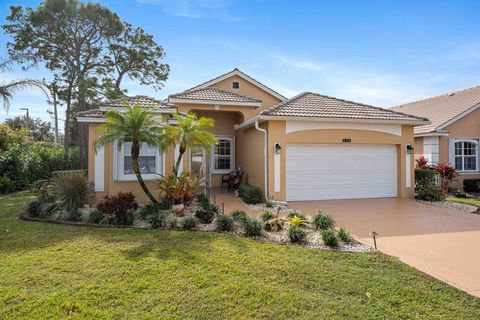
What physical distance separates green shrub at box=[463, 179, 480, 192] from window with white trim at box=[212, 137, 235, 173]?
1415 centimetres

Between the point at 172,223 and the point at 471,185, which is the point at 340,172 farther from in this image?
the point at 471,185

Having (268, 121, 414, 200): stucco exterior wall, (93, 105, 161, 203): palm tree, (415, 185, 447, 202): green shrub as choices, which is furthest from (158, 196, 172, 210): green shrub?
(415, 185, 447, 202): green shrub

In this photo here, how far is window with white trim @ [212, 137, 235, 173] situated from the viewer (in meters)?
17.6

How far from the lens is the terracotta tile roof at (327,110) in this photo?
12266mm

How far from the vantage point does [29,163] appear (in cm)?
1655

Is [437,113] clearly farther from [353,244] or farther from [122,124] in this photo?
[122,124]

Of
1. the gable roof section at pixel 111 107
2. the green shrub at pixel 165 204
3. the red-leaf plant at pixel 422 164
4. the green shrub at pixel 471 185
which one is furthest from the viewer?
the green shrub at pixel 471 185

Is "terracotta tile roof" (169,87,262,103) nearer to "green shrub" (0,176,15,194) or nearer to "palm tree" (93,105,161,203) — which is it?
"palm tree" (93,105,161,203)

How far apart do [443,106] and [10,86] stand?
2598 cm

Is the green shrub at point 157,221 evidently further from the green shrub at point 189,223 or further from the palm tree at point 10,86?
the palm tree at point 10,86

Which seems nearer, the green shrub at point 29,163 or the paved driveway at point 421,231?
the paved driveway at point 421,231

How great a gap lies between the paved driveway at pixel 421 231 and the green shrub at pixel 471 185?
7127 mm

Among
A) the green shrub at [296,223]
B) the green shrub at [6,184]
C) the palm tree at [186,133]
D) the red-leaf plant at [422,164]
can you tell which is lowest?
the green shrub at [296,223]

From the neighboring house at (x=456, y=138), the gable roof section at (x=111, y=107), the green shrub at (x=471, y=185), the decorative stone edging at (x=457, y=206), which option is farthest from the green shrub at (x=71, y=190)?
the green shrub at (x=471, y=185)
